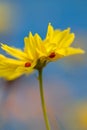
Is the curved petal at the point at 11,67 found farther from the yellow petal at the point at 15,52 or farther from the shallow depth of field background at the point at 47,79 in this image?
the shallow depth of field background at the point at 47,79

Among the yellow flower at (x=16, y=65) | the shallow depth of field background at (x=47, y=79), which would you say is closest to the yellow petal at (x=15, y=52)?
the yellow flower at (x=16, y=65)

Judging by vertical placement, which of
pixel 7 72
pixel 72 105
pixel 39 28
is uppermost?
pixel 39 28

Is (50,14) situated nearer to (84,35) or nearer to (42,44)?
(84,35)

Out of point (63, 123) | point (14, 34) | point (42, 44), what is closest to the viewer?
point (42, 44)

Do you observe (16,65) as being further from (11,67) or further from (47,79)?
(47,79)

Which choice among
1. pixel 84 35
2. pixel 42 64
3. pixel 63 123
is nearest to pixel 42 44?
pixel 42 64
